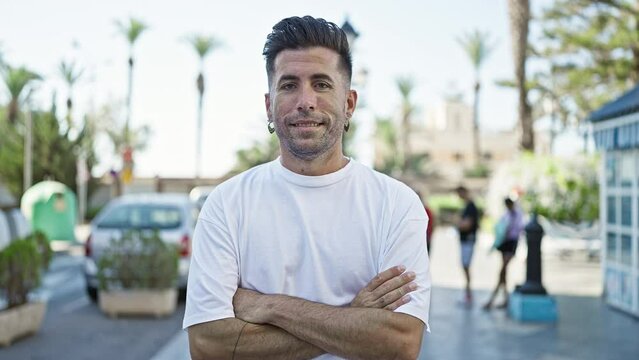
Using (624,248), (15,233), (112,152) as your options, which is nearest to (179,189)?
(112,152)

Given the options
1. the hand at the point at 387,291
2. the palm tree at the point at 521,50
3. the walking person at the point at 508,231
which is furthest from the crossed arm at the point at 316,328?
the palm tree at the point at 521,50

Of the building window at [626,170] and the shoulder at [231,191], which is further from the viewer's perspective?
the building window at [626,170]

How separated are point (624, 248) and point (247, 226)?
9.84m

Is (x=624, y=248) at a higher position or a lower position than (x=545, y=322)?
higher

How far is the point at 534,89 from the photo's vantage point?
27.4 metres

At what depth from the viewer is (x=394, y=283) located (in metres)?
2.29

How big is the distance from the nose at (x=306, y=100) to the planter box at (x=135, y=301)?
8.13 m

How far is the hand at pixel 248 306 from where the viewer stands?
7.49ft

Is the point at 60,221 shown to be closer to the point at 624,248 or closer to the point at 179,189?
the point at 624,248

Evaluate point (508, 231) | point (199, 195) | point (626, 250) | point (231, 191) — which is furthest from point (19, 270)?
point (199, 195)

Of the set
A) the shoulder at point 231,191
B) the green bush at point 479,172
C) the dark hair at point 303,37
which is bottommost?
the shoulder at point 231,191

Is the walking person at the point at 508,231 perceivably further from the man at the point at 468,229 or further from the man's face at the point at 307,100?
the man's face at the point at 307,100

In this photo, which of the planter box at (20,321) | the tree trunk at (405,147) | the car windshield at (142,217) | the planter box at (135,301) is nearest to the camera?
the planter box at (20,321)

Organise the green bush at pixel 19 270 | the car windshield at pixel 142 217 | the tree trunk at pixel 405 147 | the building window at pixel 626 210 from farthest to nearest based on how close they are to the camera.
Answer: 1. the tree trunk at pixel 405 147
2. the car windshield at pixel 142 217
3. the building window at pixel 626 210
4. the green bush at pixel 19 270
